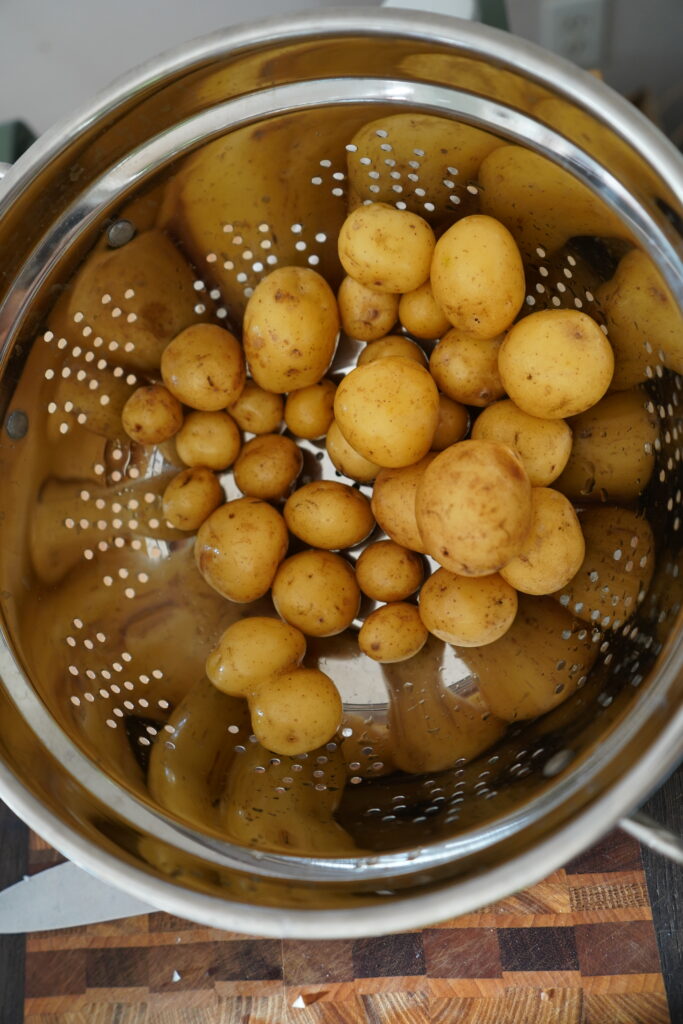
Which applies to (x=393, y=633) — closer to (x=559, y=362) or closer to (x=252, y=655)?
(x=252, y=655)

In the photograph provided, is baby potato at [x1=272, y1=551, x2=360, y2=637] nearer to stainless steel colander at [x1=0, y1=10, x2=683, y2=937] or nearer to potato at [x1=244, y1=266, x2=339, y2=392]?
stainless steel colander at [x1=0, y1=10, x2=683, y2=937]

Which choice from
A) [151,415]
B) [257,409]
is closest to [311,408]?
[257,409]

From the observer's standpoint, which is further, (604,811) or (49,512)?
(49,512)

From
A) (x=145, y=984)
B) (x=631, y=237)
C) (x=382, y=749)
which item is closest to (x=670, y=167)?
(x=631, y=237)

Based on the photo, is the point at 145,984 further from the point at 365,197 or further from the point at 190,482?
the point at 365,197

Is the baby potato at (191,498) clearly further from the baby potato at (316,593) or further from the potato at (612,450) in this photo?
the potato at (612,450)

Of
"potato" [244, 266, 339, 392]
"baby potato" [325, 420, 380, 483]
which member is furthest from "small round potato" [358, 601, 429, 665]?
"potato" [244, 266, 339, 392]

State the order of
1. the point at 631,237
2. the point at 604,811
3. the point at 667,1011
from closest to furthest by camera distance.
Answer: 1. the point at 604,811
2. the point at 631,237
3. the point at 667,1011
